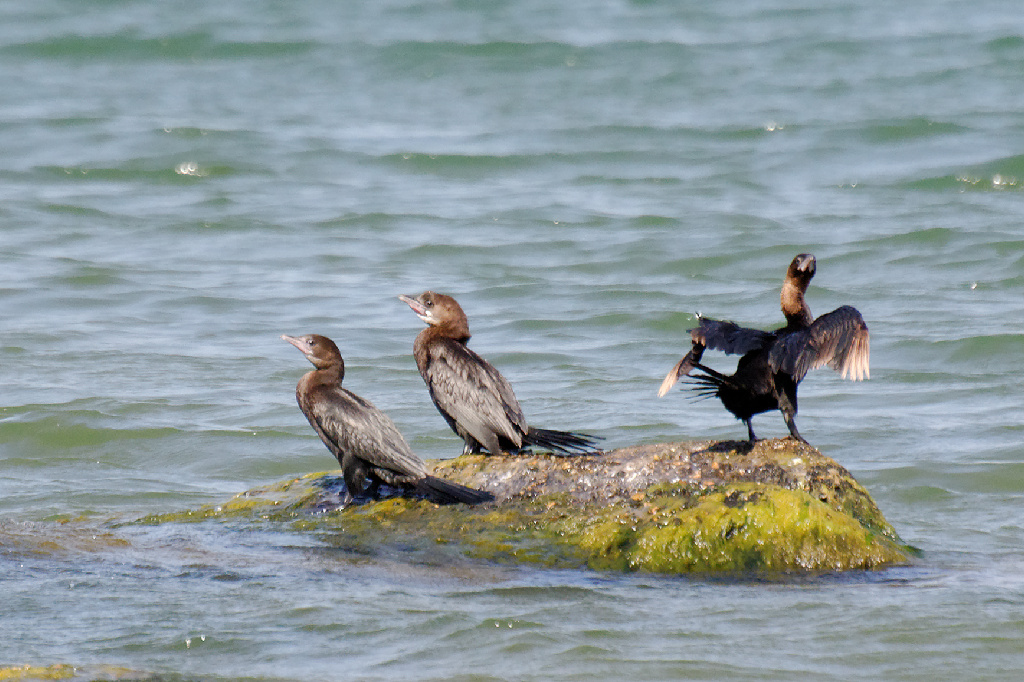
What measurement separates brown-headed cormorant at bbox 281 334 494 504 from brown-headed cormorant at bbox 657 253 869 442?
1.14 meters

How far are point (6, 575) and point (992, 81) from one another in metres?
19.4

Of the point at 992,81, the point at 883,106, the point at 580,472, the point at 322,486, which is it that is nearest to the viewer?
the point at 580,472

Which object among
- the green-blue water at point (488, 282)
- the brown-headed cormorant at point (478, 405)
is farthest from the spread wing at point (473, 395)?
the green-blue water at point (488, 282)

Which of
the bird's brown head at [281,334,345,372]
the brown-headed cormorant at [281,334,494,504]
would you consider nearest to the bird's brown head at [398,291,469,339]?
the bird's brown head at [281,334,345,372]

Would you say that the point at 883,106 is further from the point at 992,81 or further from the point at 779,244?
the point at 779,244

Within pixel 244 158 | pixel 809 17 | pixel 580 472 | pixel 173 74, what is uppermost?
pixel 809 17

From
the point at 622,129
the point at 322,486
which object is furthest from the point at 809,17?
the point at 322,486

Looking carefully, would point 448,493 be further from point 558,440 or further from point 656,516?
point 656,516

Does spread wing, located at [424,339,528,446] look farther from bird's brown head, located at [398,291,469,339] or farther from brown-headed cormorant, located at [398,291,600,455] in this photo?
bird's brown head, located at [398,291,469,339]

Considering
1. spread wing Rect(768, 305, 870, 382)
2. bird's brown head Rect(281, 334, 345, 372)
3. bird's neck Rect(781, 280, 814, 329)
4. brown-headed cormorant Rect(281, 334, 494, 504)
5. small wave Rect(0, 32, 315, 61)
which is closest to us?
spread wing Rect(768, 305, 870, 382)

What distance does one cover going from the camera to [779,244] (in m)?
14.4

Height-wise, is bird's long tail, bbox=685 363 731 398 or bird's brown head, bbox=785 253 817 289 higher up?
bird's brown head, bbox=785 253 817 289

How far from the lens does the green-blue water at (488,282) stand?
483 centimetres

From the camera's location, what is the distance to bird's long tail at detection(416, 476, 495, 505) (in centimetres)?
568
